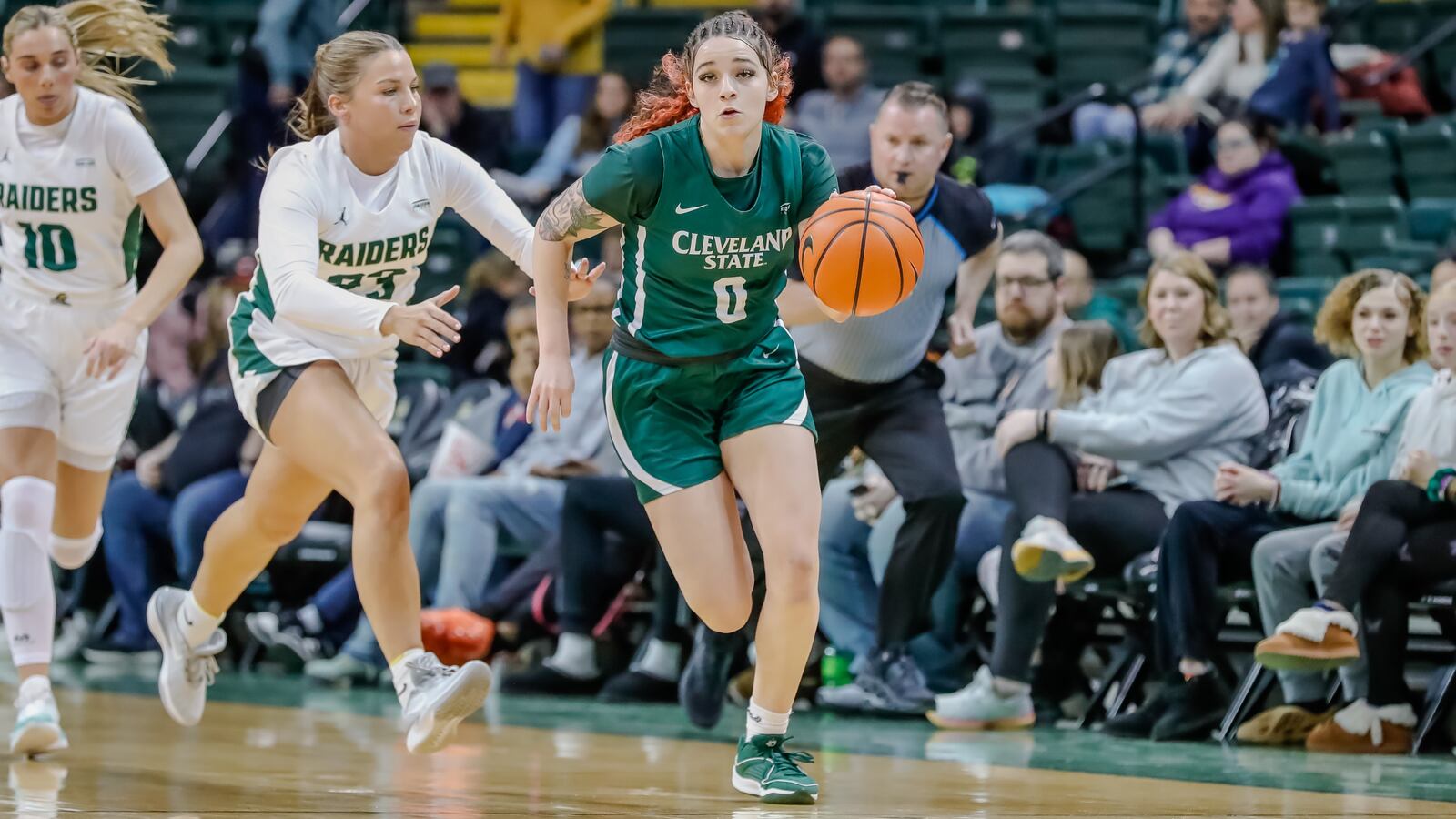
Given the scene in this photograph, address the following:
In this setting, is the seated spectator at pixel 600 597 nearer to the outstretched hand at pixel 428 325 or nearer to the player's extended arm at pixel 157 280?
the player's extended arm at pixel 157 280

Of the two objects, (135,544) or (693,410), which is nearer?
(693,410)

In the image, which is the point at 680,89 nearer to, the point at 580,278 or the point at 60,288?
the point at 580,278

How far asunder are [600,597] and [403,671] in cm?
303

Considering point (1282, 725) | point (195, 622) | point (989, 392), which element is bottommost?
point (1282, 725)

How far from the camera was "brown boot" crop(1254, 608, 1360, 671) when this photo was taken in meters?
5.76

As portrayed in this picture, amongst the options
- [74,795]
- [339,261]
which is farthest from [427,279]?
[74,795]

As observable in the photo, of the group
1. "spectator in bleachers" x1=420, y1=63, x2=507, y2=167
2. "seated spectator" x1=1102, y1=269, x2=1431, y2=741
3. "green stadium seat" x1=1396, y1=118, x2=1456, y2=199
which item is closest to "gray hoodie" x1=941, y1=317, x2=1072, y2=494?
"seated spectator" x1=1102, y1=269, x2=1431, y2=741

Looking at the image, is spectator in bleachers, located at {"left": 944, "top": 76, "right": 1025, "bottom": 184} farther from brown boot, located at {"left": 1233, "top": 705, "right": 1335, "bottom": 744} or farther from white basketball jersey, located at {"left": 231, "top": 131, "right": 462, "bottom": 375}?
white basketball jersey, located at {"left": 231, "top": 131, "right": 462, "bottom": 375}

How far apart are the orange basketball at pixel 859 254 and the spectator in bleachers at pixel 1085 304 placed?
371 cm

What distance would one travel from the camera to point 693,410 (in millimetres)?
4734

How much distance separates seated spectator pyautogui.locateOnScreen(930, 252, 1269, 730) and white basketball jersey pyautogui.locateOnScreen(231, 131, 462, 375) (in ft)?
8.06

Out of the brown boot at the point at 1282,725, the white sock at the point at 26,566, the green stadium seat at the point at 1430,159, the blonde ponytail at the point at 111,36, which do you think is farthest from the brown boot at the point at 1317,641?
the green stadium seat at the point at 1430,159

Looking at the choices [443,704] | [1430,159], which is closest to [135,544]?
[443,704]

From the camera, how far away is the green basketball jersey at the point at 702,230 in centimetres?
457
